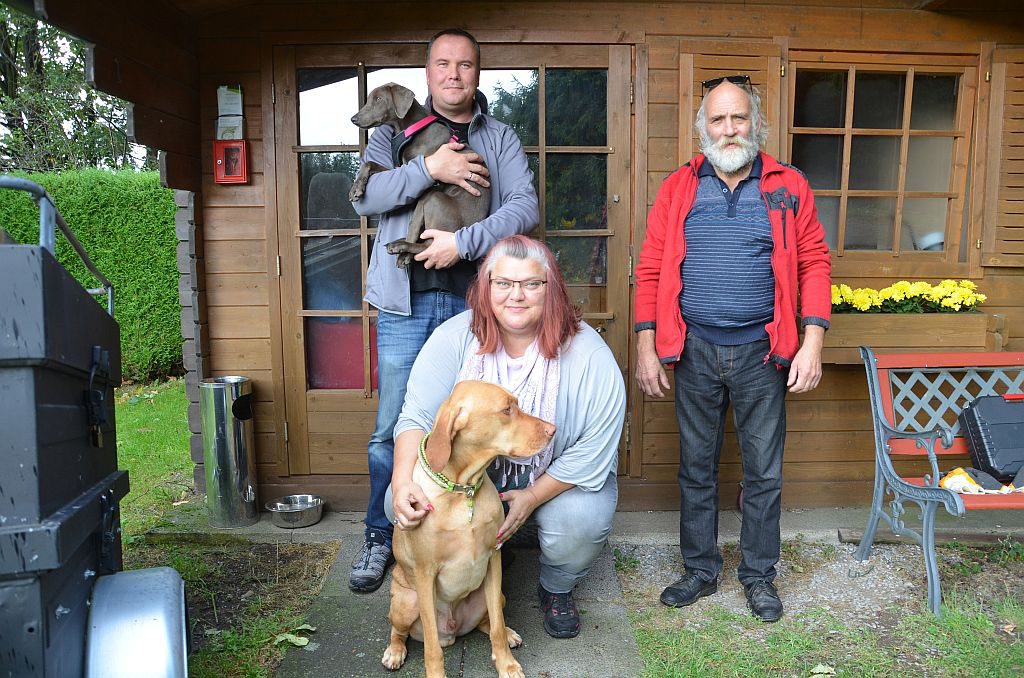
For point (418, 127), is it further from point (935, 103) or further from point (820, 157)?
point (935, 103)

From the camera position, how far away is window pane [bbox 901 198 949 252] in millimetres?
3693

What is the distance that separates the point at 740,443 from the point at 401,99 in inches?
75.0

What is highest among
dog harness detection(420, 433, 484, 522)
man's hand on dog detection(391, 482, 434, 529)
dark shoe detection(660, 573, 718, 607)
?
dog harness detection(420, 433, 484, 522)

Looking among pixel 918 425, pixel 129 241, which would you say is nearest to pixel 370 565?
pixel 918 425

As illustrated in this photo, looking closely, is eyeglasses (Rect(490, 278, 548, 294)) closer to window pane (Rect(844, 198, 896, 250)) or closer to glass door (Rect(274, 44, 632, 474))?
glass door (Rect(274, 44, 632, 474))

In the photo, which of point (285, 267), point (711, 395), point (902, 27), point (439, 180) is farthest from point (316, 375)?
point (902, 27)

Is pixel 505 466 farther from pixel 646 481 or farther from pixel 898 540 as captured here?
pixel 898 540

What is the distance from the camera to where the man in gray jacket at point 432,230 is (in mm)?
2641

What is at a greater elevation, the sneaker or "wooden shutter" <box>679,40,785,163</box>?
"wooden shutter" <box>679,40,785,163</box>

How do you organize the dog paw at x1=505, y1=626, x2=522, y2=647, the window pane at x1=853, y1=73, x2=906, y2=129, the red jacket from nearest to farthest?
the dog paw at x1=505, y1=626, x2=522, y2=647 < the red jacket < the window pane at x1=853, y1=73, x2=906, y2=129

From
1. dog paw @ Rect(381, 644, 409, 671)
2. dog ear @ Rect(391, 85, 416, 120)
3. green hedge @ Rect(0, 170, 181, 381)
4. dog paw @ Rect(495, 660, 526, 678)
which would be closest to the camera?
dog paw @ Rect(495, 660, 526, 678)

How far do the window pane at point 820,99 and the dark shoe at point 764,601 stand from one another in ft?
7.59

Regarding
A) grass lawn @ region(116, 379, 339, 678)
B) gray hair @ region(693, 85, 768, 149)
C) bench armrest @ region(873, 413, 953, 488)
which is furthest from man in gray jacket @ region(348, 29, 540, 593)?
bench armrest @ region(873, 413, 953, 488)

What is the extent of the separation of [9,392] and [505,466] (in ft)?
4.85
